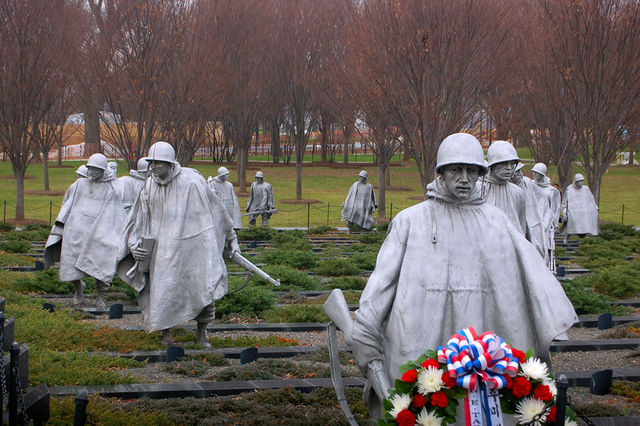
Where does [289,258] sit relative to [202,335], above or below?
below

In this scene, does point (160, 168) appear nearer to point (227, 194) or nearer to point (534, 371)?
point (534, 371)

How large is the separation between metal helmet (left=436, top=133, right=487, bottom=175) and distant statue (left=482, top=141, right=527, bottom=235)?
4818 millimetres

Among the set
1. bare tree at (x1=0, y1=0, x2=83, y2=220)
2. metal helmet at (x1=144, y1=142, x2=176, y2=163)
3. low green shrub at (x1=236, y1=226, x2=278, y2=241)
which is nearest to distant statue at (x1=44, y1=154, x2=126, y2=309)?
metal helmet at (x1=144, y1=142, x2=176, y2=163)

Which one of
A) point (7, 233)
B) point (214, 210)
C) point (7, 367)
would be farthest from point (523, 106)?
point (7, 367)

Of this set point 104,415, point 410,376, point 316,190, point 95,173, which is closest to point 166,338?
point 104,415

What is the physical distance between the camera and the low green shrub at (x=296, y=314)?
11.8 m

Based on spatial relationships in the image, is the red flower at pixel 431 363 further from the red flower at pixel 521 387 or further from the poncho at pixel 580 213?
the poncho at pixel 580 213

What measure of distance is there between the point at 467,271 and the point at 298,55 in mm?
31228

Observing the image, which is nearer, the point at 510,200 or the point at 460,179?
the point at 460,179

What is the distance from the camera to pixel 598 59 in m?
23.6

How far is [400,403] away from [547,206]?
1221 centimetres

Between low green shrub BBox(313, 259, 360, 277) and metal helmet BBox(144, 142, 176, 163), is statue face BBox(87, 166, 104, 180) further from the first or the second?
low green shrub BBox(313, 259, 360, 277)

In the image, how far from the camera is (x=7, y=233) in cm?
2306

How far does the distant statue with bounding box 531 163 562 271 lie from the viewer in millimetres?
14539
